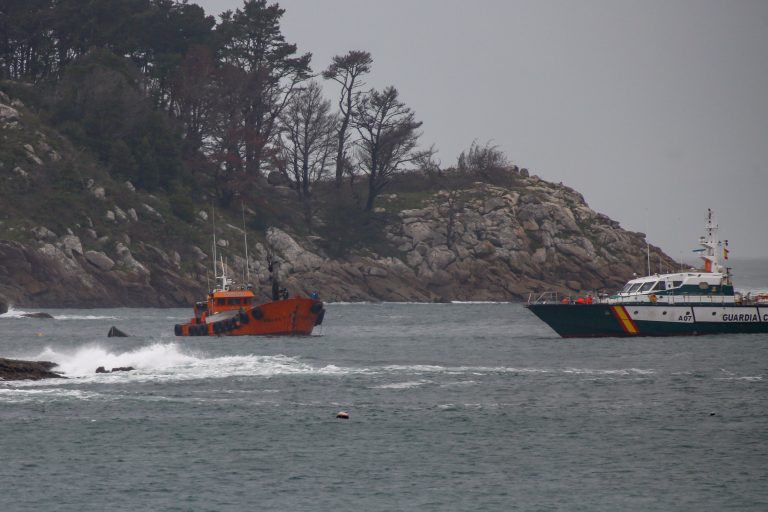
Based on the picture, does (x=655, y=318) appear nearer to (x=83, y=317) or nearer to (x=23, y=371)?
(x=23, y=371)

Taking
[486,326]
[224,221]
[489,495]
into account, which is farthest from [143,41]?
[489,495]

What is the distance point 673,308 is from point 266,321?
90.9 ft

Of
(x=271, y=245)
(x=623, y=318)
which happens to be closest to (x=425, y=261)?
(x=271, y=245)

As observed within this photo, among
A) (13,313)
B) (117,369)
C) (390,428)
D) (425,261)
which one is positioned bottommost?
(390,428)

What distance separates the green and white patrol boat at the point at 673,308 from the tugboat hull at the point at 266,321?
15896 mm

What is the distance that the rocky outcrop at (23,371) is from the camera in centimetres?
5909

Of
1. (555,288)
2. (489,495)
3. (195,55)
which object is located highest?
(195,55)

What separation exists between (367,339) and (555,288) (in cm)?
6337

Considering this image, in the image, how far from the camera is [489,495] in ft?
118

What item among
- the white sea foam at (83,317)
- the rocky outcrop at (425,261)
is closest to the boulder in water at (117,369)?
the white sea foam at (83,317)

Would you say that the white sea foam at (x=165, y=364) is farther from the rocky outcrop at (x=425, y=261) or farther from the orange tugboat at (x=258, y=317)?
the rocky outcrop at (x=425, y=261)

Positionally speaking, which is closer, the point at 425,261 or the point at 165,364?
the point at 165,364

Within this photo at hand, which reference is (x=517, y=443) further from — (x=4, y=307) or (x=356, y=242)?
(x=356, y=242)

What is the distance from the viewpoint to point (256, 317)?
87500 mm
